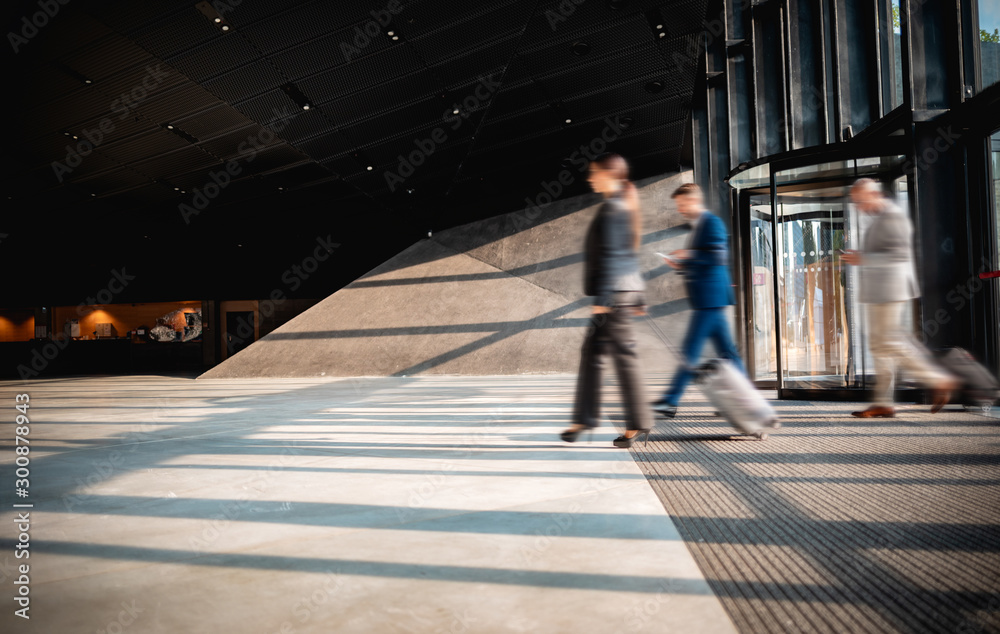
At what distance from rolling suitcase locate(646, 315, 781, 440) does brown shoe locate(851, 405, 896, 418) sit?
1270mm

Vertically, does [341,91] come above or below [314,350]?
above

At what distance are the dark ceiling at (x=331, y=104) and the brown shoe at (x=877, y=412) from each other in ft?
18.2

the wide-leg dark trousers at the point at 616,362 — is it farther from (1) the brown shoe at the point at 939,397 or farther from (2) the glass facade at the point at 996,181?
(2) the glass facade at the point at 996,181

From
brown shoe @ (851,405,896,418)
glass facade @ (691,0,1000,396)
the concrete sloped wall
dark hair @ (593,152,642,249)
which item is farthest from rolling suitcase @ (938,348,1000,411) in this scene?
the concrete sloped wall

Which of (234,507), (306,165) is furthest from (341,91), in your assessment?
(234,507)

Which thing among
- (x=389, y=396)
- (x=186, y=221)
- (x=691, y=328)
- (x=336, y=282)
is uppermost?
(x=186, y=221)

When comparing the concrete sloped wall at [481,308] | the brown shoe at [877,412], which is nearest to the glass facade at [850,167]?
the brown shoe at [877,412]

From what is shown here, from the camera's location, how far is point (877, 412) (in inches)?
165

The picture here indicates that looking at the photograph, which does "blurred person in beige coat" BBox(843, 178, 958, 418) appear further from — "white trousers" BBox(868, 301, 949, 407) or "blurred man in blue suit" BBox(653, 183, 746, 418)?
"blurred man in blue suit" BBox(653, 183, 746, 418)

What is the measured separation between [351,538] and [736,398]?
2.34m

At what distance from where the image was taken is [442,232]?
44.2 ft

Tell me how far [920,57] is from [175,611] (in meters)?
6.19

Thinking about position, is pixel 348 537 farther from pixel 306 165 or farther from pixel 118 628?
pixel 306 165

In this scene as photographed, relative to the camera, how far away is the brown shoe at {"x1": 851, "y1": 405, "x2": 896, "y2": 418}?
4.16 meters
